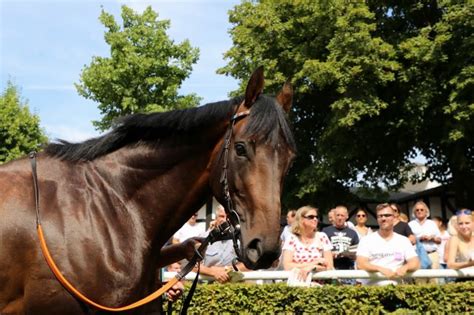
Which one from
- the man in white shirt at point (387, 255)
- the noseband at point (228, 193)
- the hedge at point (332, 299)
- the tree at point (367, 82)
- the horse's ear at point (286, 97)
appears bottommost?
the hedge at point (332, 299)

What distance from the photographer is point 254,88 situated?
3.35 metres

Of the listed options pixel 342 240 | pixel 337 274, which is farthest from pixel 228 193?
pixel 342 240

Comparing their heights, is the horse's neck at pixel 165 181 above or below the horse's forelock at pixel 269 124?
below

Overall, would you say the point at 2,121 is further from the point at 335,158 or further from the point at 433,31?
the point at 433,31

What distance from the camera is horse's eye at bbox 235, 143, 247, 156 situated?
3205mm

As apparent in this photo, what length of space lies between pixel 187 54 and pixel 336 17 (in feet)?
27.6

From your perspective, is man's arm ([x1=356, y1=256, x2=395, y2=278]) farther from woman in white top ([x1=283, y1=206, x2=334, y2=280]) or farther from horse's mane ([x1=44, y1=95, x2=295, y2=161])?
horse's mane ([x1=44, y1=95, x2=295, y2=161])

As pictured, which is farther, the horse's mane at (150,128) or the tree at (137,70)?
the tree at (137,70)

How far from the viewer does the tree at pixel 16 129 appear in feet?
93.0

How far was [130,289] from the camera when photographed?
318 cm

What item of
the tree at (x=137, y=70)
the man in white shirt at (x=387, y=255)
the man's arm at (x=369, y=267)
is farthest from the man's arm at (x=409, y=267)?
the tree at (x=137, y=70)

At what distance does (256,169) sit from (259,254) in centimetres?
47

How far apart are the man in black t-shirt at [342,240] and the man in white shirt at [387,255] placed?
0.91 meters

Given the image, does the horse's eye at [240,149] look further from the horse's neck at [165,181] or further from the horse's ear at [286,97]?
the horse's ear at [286,97]
